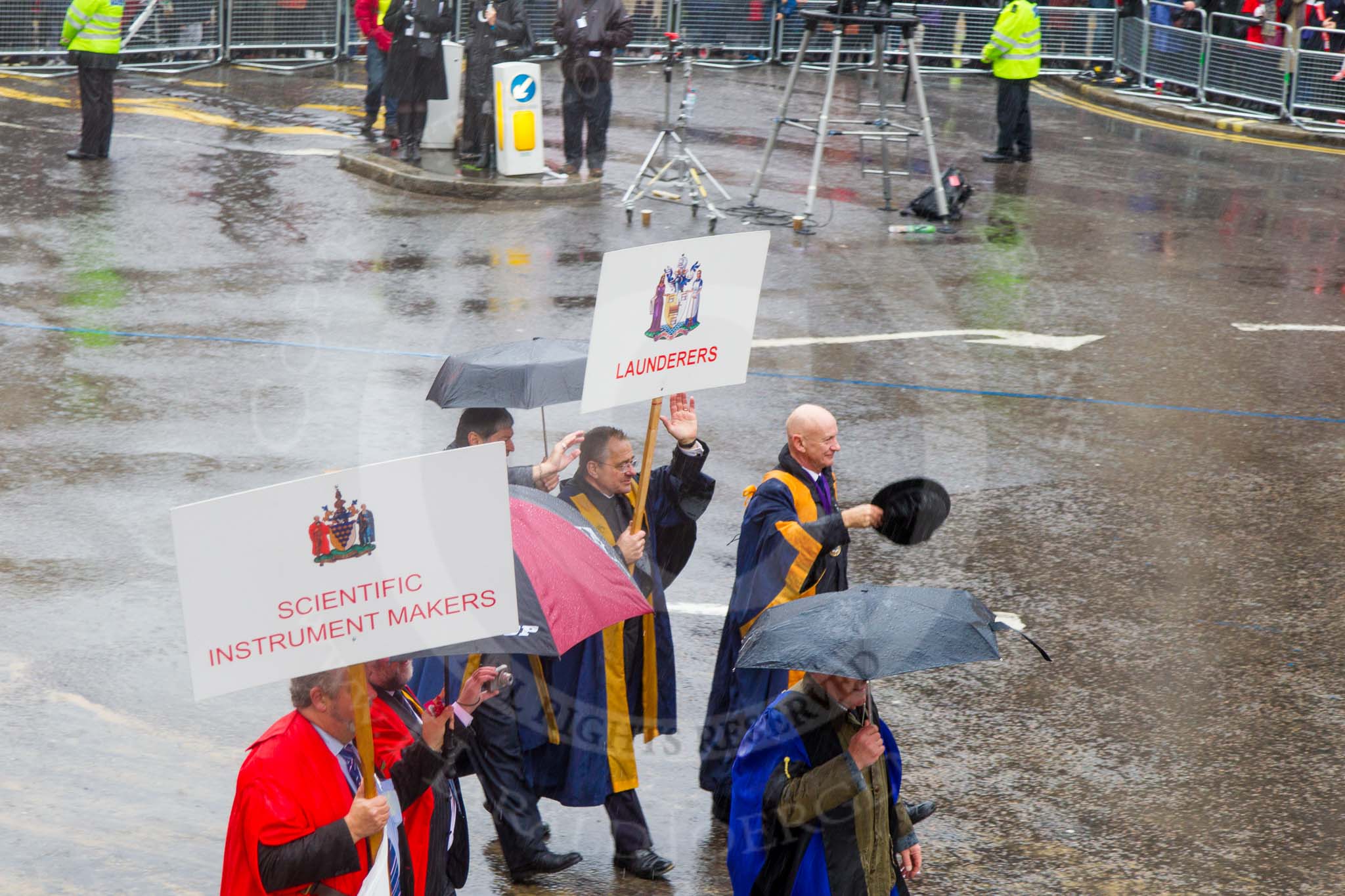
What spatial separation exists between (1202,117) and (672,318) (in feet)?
60.3

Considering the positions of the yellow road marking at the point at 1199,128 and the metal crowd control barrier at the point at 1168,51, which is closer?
the yellow road marking at the point at 1199,128

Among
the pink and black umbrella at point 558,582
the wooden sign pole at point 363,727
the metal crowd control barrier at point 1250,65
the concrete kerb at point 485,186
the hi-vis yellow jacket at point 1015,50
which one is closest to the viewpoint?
the wooden sign pole at point 363,727

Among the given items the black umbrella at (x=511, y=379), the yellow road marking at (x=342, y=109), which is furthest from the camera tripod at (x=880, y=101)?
the black umbrella at (x=511, y=379)

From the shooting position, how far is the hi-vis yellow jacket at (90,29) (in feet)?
53.0

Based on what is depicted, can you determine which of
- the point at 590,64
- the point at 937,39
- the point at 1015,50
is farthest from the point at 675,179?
the point at 937,39

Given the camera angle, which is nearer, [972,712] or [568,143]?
[972,712]

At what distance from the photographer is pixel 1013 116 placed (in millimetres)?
18656

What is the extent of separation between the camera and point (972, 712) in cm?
711

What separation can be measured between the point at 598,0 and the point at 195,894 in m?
12.6

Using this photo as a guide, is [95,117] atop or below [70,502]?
atop

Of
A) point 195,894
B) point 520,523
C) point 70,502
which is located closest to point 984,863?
point 520,523

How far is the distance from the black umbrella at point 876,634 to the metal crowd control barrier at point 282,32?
19.7 metres

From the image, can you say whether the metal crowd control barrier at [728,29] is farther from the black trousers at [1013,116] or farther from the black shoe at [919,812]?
the black shoe at [919,812]

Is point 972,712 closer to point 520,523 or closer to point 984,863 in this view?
point 984,863
